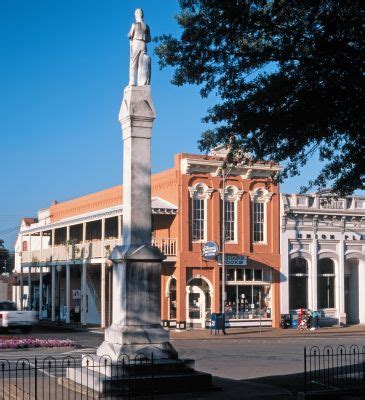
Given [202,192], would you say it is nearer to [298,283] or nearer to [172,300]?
[172,300]

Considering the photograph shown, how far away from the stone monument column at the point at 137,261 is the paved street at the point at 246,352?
1.62 meters

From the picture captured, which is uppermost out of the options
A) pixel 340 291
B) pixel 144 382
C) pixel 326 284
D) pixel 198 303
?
pixel 326 284

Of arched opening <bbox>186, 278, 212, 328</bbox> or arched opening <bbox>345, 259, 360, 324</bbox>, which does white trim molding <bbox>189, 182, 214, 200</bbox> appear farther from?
arched opening <bbox>345, 259, 360, 324</bbox>

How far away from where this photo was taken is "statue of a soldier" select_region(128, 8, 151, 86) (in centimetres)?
1686

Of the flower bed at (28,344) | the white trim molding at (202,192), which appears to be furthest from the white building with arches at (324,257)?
the flower bed at (28,344)

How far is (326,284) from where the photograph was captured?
44219 millimetres

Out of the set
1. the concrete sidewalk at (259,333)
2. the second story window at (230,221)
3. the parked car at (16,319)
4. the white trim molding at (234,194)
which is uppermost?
the white trim molding at (234,194)

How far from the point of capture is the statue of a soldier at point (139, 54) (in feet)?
55.3

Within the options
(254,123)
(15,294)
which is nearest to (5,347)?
(254,123)

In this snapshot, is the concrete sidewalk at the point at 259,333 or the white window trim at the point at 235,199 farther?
the white window trim at the point at 235,199

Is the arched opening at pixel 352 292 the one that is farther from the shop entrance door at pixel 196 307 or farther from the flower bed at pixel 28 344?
the flower bed at pixel 28 344

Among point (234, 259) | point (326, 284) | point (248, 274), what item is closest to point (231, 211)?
point (234, 259)

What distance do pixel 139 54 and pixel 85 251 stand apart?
27.1 metres

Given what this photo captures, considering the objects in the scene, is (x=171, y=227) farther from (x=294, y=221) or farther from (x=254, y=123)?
(x=254, y=123)
